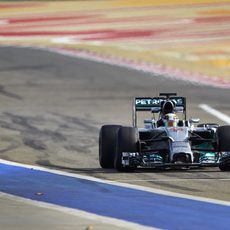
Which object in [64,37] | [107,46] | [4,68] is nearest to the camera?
[4,68]

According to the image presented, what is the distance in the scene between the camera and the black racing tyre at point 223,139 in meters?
15.8

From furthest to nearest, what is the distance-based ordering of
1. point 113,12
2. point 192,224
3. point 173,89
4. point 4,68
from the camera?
1. point 113,12
2. point 4,68
3. point 173,89
4. point 192,224

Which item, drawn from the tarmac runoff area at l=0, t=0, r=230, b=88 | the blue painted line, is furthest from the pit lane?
the tarmac runoff area at l=0, t=0, r=230, b=88

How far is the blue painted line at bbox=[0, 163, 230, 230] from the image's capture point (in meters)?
10.7

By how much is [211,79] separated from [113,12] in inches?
796

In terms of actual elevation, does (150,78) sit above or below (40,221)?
above

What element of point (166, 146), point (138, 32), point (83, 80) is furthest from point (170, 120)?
point (138, 32)

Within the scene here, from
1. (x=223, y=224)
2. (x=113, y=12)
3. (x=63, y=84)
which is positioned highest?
(x=113, y=12)

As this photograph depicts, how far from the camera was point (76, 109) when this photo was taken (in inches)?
1034

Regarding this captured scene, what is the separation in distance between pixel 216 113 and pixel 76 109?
3.66 m

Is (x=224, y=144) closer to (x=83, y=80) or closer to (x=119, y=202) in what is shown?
(x=119, y=202)

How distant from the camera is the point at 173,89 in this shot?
30750 mm

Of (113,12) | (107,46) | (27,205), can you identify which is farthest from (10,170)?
(113,12)

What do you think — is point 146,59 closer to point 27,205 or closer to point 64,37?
point 64,37
